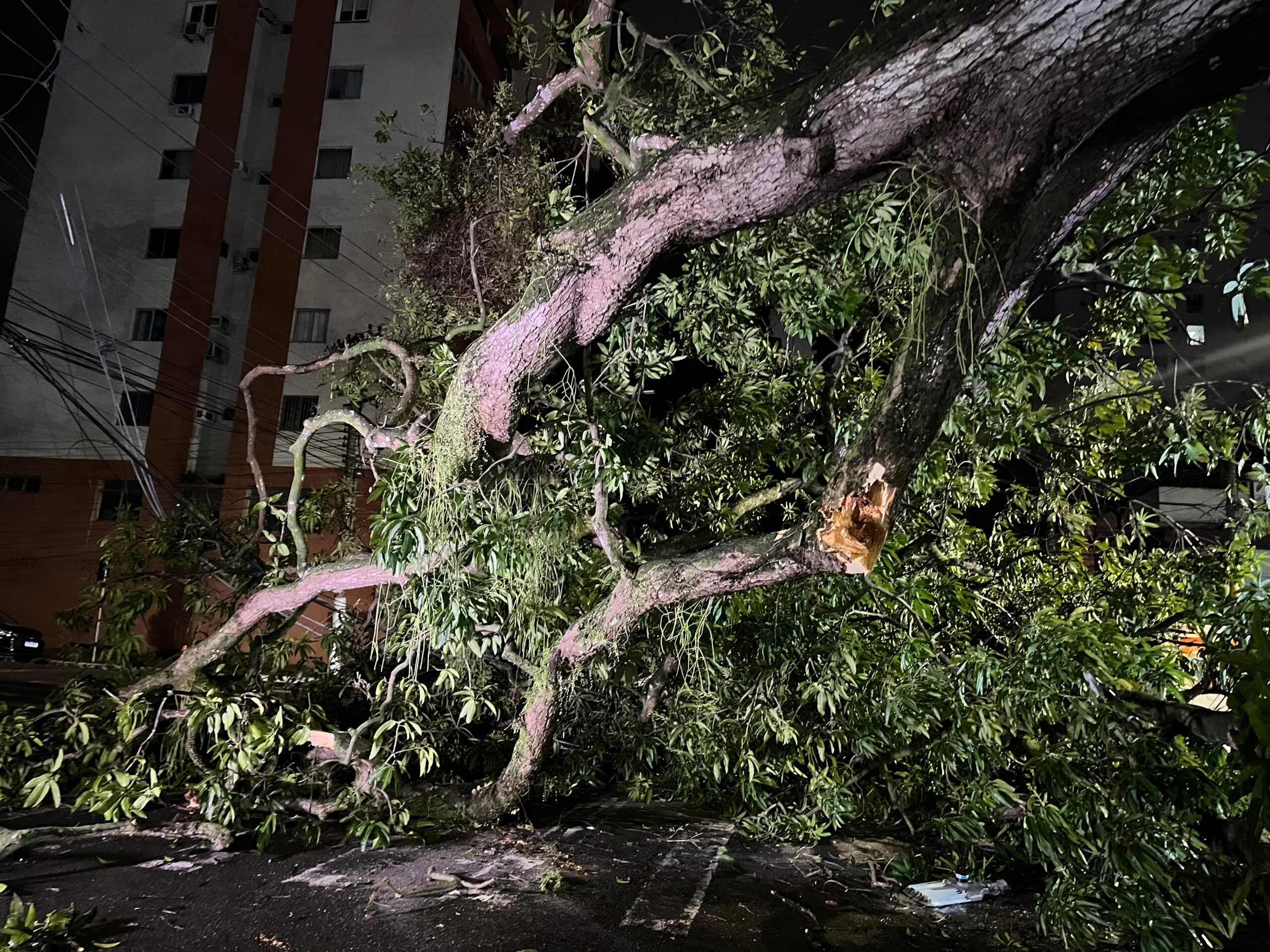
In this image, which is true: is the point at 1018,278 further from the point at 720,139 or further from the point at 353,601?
the point at 353,601

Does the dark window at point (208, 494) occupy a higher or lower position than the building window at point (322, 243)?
lower

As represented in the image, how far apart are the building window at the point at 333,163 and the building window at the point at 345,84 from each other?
134 centimetres

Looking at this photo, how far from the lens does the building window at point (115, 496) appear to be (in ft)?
55.2

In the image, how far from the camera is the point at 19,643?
15.4m

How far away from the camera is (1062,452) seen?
5.45 m

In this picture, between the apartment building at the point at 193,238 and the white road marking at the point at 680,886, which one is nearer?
the white road marking at the point at 680,886

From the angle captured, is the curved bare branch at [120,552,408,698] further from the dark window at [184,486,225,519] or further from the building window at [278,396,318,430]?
the dark window at [184,486,225,519]

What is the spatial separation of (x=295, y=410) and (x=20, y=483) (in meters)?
6.30

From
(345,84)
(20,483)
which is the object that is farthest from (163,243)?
(20,483)

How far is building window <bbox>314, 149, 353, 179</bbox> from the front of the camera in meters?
17.1

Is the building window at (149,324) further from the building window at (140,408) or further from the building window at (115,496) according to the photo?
the building window at (115,496)

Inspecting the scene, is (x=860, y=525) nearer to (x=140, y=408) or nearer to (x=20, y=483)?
(x=140, y=408)

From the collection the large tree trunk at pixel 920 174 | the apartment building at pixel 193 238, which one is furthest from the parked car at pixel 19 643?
the large tree trunk at pixel 920 174

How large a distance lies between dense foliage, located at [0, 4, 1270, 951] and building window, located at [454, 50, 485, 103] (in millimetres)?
13131
